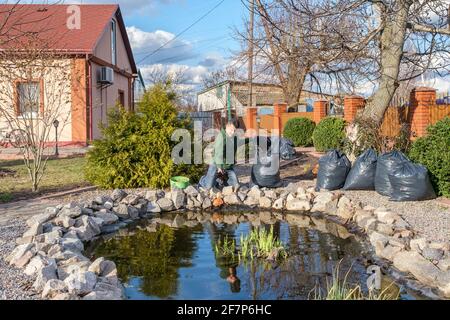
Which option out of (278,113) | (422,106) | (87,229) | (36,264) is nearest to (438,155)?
(422,106)

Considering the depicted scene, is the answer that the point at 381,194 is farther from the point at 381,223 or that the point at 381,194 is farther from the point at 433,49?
the point at 433,49

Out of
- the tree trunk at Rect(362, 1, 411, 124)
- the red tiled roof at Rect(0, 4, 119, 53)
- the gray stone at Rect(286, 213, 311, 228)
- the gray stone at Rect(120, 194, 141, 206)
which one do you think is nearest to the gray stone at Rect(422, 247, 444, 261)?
the gray stone at Rect(286, 213, 311, 228)

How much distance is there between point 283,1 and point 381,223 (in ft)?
17.7

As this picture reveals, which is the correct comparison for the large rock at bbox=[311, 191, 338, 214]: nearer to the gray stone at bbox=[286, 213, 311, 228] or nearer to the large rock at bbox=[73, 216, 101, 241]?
the gray stone at bbox=[286, 213, 311, 228]

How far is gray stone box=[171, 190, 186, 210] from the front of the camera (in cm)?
808

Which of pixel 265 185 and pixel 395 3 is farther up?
pixel 395 3

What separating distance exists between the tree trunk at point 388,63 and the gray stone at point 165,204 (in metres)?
4.90

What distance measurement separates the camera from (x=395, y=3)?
31.3ft

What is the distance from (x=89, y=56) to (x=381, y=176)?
1312 cm

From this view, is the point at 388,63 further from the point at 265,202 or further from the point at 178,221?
the point at 178,221

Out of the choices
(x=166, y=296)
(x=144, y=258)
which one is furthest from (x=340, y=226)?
(x=166, y=296)

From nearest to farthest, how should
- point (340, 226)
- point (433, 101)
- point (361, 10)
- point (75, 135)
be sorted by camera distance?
point (340, 226) < point (361, 10) < point (433, 101) < point (75, 135)

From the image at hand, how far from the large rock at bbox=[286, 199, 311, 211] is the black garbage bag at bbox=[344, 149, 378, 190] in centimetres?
111

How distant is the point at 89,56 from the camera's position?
1786 cm
